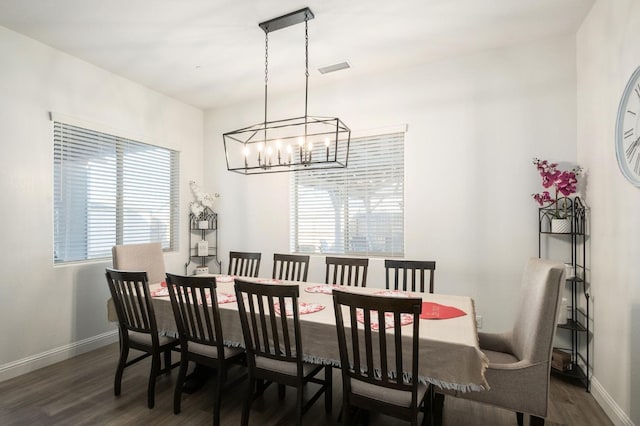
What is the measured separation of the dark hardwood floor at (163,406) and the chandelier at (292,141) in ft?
6.03

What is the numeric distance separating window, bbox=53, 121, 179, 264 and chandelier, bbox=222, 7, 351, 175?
3.36 feet

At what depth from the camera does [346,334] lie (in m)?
1.90

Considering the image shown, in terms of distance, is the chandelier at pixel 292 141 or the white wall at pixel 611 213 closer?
the white wall at pixel 611 213

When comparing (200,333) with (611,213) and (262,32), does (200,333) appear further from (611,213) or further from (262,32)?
(611,213)

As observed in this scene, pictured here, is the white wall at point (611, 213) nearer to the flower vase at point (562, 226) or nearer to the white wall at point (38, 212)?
the flower vase at point (562, 226)

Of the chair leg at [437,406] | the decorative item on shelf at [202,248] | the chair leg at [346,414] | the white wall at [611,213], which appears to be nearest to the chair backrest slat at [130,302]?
the chair leg at [346,414]

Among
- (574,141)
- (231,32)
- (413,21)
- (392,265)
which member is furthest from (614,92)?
(231,32)

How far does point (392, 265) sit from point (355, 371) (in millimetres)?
1430

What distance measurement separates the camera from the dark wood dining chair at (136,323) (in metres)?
2.39

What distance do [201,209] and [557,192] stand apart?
4.20m

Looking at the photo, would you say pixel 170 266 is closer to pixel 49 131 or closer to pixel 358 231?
pixel 49 131

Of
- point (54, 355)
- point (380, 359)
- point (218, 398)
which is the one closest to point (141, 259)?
point (54, 355)

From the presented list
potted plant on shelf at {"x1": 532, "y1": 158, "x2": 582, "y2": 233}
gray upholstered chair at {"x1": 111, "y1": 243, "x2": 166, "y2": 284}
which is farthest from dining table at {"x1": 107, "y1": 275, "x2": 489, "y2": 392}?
potted plant on shelf at {"x1": 532, "y1": 158, "x2": 582, "y2": 233}

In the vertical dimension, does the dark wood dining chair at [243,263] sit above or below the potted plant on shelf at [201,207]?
below
